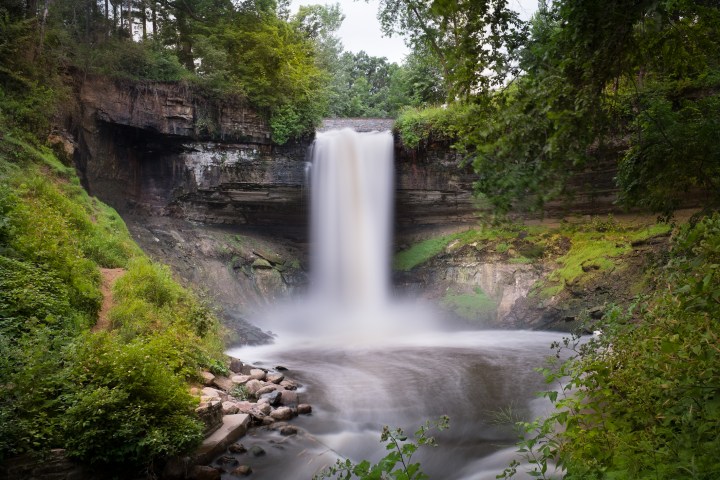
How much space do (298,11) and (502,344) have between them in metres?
18.7

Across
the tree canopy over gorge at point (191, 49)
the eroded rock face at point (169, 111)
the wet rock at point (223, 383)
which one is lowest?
the wet rock at point (223, 383)

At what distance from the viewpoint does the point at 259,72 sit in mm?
18312

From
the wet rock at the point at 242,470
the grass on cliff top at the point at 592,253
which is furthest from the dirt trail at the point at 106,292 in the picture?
the grass on cliff top at the point at 592,253

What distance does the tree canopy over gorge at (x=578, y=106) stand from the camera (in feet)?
10.3

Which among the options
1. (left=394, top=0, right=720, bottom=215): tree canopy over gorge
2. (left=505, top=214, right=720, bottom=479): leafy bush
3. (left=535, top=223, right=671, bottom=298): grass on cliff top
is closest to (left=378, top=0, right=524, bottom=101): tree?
(left=394, top=0, right=720, bottom=215): tree canopy over gorge

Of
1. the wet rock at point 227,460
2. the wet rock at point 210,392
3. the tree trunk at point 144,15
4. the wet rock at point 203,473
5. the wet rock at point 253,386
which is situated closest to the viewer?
the wet rock at point 203,473

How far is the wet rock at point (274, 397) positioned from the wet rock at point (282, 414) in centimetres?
37

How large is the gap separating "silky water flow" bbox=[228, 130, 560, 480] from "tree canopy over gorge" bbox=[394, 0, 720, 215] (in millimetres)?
4036

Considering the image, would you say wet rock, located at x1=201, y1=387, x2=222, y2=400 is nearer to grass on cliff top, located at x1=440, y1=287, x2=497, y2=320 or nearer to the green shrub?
the green shrub

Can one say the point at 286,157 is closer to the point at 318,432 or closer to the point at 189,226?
the point at 189,226

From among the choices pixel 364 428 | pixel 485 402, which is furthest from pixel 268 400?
pixel 485 402

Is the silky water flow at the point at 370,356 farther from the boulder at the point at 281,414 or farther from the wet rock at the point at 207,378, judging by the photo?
the wet rock at the point at 207,378

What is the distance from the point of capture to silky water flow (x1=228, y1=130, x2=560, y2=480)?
21.5ft

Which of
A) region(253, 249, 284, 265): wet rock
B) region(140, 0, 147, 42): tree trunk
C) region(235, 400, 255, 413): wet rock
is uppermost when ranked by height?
region(140, 0, 147, 42): tree trunk
